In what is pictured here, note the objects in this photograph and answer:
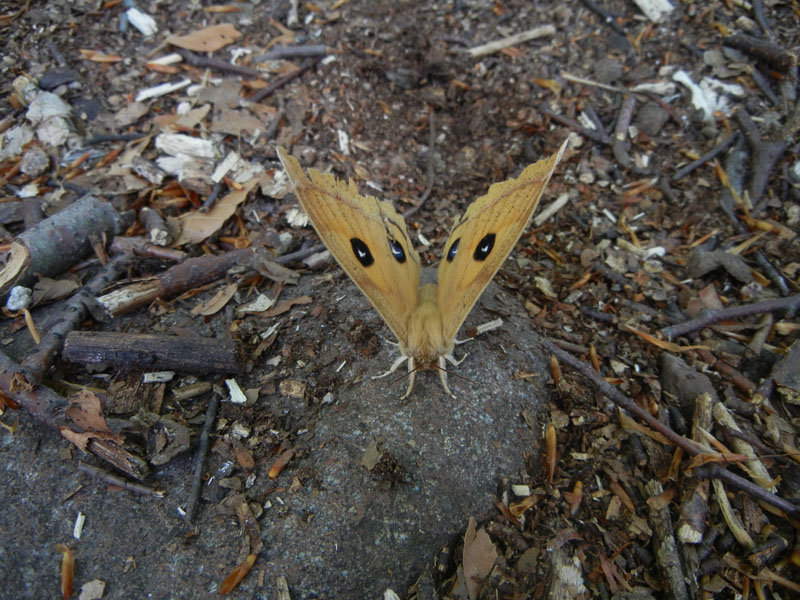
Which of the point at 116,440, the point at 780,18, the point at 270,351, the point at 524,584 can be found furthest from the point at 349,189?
the point at 780,18

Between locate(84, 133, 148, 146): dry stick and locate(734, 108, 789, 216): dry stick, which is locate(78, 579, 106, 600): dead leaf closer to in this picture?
locate(84, 133, 148, 146): dry stick

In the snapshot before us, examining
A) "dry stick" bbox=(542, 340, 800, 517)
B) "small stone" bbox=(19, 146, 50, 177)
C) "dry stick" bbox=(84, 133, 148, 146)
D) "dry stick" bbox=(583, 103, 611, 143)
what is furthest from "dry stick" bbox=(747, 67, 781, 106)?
"small stone" bbox=(19, 146, 50, 177)

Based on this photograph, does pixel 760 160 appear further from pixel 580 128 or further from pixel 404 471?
pixel 404 471

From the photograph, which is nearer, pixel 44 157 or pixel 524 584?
pixel 524 584

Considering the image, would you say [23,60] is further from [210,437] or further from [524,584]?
[524,584]

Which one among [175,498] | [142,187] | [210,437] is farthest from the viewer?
[142,187]

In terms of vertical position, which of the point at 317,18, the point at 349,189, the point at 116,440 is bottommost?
the point at 116,440

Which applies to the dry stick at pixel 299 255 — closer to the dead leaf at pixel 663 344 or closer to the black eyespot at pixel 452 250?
the black eyespot at pixel 452 250
